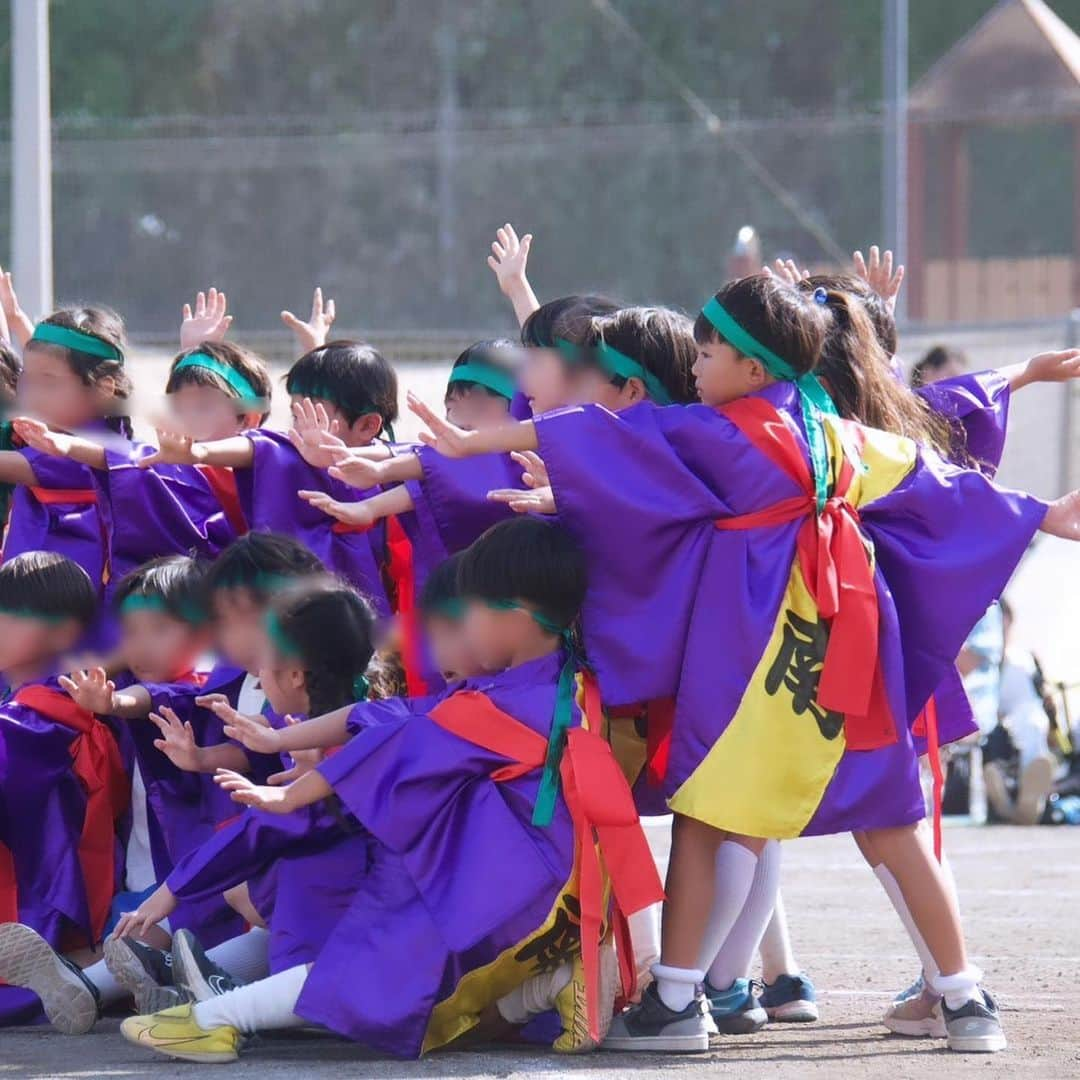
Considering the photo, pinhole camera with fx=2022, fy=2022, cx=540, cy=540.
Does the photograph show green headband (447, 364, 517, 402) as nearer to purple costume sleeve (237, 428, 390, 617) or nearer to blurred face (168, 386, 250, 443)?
purple costume sleeve (237, 428, 390, 617)

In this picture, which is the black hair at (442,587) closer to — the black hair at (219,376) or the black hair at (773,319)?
the black hair at (773,319)

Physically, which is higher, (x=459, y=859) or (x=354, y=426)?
(x=354, y=426)

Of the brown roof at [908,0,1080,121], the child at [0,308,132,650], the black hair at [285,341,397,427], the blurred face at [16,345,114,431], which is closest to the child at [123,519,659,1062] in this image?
the black hair at [285,341,397,427]

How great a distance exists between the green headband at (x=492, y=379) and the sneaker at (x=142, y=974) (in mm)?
1563

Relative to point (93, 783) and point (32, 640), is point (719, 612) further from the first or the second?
point (32, 640)

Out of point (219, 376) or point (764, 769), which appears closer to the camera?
point (764, 769)

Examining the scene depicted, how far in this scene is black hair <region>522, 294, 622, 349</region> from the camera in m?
4.34

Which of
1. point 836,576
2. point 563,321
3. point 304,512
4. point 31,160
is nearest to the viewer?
point 836,576

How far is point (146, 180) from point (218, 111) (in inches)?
187

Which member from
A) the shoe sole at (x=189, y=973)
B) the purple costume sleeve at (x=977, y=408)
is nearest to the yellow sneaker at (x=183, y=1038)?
the shoe sole at (x=189, y=973)

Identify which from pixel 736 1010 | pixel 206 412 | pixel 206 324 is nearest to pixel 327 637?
pixel 206 412

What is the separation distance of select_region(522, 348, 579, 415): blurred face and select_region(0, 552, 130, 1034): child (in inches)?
46.5

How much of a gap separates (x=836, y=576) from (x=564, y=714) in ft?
1.94

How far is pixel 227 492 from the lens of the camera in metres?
4.88
